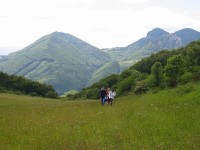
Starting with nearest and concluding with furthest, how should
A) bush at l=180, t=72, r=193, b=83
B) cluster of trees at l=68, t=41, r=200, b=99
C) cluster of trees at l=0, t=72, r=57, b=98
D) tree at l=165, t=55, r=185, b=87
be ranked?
bush at l=180, t=72, r=193, b=83
tree at l=165, t=55, r=185, b=87
cluster of trees at l=68, t=41, r=200, b=99
cluster of trees at l=0, t=72, r=57, b=98

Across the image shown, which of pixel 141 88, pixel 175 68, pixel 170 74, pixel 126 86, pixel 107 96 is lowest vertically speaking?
pixel 107 96

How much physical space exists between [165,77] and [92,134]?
248 feet

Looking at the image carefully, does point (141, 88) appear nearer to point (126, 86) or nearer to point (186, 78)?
point (186, 78)

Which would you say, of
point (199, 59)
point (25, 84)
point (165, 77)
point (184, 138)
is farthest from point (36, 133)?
point (25, 84)

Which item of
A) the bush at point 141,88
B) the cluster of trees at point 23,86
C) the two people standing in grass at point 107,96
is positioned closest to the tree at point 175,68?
the bush at point 141,88

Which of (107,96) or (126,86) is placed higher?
(126,86)

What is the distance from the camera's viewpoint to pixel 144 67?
522 feet

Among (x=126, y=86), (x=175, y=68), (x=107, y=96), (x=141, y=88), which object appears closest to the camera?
(x=107, y=96)

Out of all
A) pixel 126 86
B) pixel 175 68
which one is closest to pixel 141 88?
pixel 175 68

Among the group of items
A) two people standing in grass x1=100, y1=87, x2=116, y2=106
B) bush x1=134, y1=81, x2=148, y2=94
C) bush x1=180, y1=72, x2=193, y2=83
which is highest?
bush x1=180, y1=72, x2=193, y2=83

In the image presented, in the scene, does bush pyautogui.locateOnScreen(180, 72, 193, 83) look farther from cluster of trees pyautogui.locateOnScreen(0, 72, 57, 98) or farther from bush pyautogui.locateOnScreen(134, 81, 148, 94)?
cluster of trees pyautogui.locateOnScreen(0, 72, 57, 98)

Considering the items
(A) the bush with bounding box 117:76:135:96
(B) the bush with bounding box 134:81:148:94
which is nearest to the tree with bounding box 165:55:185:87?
(B) the bush with bounding box 134:81:148:94

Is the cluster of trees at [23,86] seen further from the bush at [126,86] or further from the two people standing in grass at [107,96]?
the two people standing in grass at [107,96]

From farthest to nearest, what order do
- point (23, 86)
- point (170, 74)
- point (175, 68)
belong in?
1. point (23, 86)
2. point (170, 74)
3. point (175, 68)
